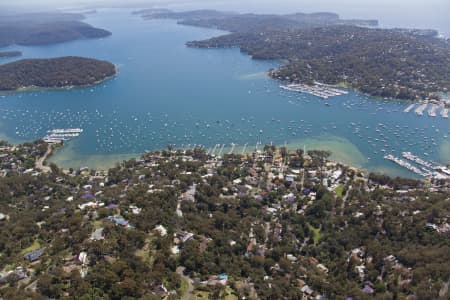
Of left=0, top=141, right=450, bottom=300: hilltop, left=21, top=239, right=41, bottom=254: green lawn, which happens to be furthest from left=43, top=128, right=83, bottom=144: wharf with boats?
left=21, top=239, right=41, bottom=254: green lawn

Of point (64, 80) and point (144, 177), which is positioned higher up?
point (64, 80)

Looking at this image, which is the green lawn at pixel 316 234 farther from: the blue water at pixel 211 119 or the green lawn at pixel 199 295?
the blue water at pixel 211 119

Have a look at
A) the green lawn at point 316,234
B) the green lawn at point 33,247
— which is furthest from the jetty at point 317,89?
the green lawn at point 33,247

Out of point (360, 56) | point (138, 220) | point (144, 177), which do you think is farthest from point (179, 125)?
point (360, 56)

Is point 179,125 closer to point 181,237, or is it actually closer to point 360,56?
point 181,237

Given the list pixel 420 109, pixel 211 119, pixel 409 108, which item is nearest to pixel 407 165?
pixel 420 109

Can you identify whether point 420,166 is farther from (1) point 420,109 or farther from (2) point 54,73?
(2) point 54,73
